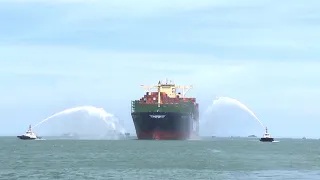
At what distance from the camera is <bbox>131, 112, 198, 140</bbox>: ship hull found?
15712 centimetres

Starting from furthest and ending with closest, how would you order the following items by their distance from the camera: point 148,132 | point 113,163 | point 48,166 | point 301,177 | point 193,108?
point 193,108 → point 148,132 → point 113,163 → point 48,166 → point 301,177

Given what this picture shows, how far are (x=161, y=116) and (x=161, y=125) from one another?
362 centimetres

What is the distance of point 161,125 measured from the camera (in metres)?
159

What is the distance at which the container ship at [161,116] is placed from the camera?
518ft

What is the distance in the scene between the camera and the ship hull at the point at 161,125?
157125mm

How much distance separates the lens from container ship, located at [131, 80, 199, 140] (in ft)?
518

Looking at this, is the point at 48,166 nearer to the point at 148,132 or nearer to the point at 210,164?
the point at 210,164

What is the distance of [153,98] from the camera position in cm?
17062

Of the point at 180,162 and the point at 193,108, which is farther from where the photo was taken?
the point at 193,108

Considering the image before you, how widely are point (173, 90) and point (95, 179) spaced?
5040 inches

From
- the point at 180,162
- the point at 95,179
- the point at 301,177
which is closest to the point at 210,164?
the point at 180,162

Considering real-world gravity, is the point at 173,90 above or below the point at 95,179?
above

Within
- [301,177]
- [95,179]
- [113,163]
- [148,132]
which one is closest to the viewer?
[95,179]

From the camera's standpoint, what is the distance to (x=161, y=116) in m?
156
